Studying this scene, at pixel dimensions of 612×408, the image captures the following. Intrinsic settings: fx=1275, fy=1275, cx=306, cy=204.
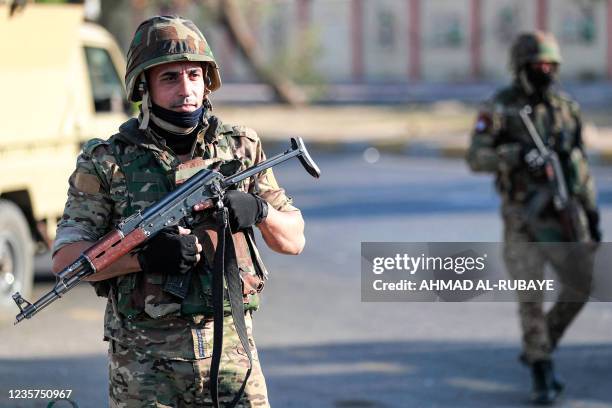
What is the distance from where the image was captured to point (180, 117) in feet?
11.2

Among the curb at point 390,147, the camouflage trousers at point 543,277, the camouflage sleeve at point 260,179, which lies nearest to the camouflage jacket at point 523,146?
the camouflage trousers at point 543,277

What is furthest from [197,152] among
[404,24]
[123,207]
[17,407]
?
[404,24]

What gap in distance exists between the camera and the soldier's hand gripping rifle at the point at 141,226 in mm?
3307

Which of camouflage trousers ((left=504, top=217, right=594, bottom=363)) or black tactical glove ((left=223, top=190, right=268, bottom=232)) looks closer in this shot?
black tactical glove ((left=223, top=190, right=268, bottom=232))

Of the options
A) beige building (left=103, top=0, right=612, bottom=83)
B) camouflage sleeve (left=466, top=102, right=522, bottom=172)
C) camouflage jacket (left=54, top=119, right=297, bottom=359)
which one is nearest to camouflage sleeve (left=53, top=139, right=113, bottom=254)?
camouflage jacket (left=54, top=119, right=297, bottom=359)

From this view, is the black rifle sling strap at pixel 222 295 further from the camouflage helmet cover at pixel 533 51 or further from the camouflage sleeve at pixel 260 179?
the camouflage helmet cover at pixel 533 51

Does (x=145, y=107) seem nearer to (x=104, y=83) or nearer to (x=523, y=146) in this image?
(x=523, y=146)

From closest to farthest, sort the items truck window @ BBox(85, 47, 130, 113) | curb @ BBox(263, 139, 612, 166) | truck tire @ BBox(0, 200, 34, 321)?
truck tire @ BBox(0, 200, 34, 321), truck window @ BBox(85, 47, 130, 113), curb @ BBox(263, 139, 612, 166)

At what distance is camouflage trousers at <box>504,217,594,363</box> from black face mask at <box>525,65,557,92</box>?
698mm

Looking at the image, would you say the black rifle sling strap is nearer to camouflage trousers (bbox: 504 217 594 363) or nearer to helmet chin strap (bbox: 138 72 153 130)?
helmet chin strap (bbox: 138 72 153 130)

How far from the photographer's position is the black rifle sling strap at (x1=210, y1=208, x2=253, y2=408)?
3.32 metres

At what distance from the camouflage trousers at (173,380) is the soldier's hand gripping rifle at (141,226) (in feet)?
0.85

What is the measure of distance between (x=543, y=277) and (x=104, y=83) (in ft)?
14.6

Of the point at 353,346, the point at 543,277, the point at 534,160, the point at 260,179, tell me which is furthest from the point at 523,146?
the point at 260,179
